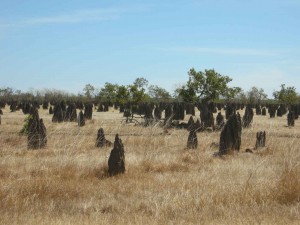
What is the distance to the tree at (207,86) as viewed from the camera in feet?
187

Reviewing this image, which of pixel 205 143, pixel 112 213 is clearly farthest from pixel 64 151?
pixel 205 143

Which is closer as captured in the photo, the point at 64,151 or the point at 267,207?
the point at 267,207

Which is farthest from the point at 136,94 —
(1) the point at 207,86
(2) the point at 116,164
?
(2) the point at 116,164

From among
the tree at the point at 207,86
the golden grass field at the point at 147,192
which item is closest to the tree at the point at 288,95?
the tree at the point at 207,86

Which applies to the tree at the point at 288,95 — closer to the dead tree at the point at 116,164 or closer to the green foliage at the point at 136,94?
the green foliage at the point at 136,94

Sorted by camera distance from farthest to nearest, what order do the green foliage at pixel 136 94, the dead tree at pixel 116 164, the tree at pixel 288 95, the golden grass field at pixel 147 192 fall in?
the tree at pixel 288 95 → the green foliage at pixel 136 94 → the dead tree at pixel 116 164 → the golden grass field at pixel 147 192

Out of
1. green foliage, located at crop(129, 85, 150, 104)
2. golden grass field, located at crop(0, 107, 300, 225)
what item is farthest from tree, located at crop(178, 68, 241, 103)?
golden grass field, located at crop(0, 107, 300, 225)

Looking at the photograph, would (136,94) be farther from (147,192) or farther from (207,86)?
(147,192)

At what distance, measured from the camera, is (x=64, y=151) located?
11.6 meters

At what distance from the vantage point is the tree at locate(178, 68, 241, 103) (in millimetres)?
57031

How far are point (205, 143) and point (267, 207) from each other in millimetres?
11465

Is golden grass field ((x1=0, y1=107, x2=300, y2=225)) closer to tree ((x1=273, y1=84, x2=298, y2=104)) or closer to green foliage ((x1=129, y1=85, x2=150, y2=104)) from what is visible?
green foliage ((x1=129, y1=85, x2=150, y2=104))

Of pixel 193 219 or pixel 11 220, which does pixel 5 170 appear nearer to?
pixel 11 220

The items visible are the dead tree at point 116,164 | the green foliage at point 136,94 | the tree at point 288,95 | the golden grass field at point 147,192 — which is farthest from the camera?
the tree at point 288,95
